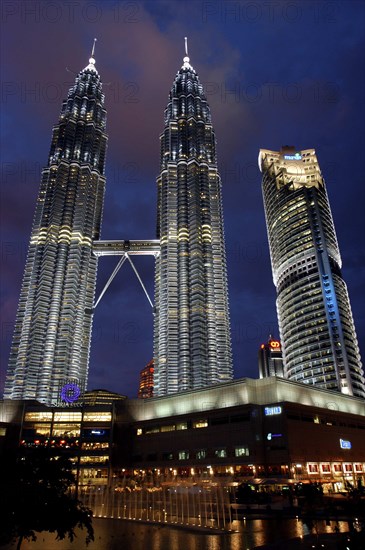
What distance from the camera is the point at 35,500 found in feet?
63.9

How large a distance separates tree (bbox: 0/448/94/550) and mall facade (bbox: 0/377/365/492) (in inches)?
2558

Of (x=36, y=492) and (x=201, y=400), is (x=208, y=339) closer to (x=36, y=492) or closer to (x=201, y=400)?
(x=201, y=400)

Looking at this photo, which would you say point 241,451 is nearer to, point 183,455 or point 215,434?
point 215,434

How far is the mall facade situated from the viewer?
307 ft

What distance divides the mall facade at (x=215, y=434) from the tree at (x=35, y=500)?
6496 cm

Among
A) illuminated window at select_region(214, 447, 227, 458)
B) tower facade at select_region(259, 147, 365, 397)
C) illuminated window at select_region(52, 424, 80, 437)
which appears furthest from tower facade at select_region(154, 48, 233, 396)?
illuminated window at select_region(214, 447, 227, 458)

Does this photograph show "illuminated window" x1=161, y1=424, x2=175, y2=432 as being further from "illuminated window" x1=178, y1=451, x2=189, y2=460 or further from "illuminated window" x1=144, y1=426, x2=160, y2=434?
"illuminated window" x1=178, y1=451, x2=189, y2=460

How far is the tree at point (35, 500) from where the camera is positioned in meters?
19.1

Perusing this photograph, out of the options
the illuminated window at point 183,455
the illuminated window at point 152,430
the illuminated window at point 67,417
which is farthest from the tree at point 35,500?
the illuminated window at point 67,417

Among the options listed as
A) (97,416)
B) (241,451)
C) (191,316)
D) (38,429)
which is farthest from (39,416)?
(191,316)

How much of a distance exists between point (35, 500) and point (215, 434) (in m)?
89.8

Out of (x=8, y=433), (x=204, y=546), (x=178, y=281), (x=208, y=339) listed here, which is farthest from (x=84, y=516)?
(x=178, y=281)

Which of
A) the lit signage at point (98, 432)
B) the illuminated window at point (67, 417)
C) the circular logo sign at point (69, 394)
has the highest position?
the circular logo sign at point (69, 394)

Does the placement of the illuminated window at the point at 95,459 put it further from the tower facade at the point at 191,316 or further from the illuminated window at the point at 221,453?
the tower facade at the point at 191,316
